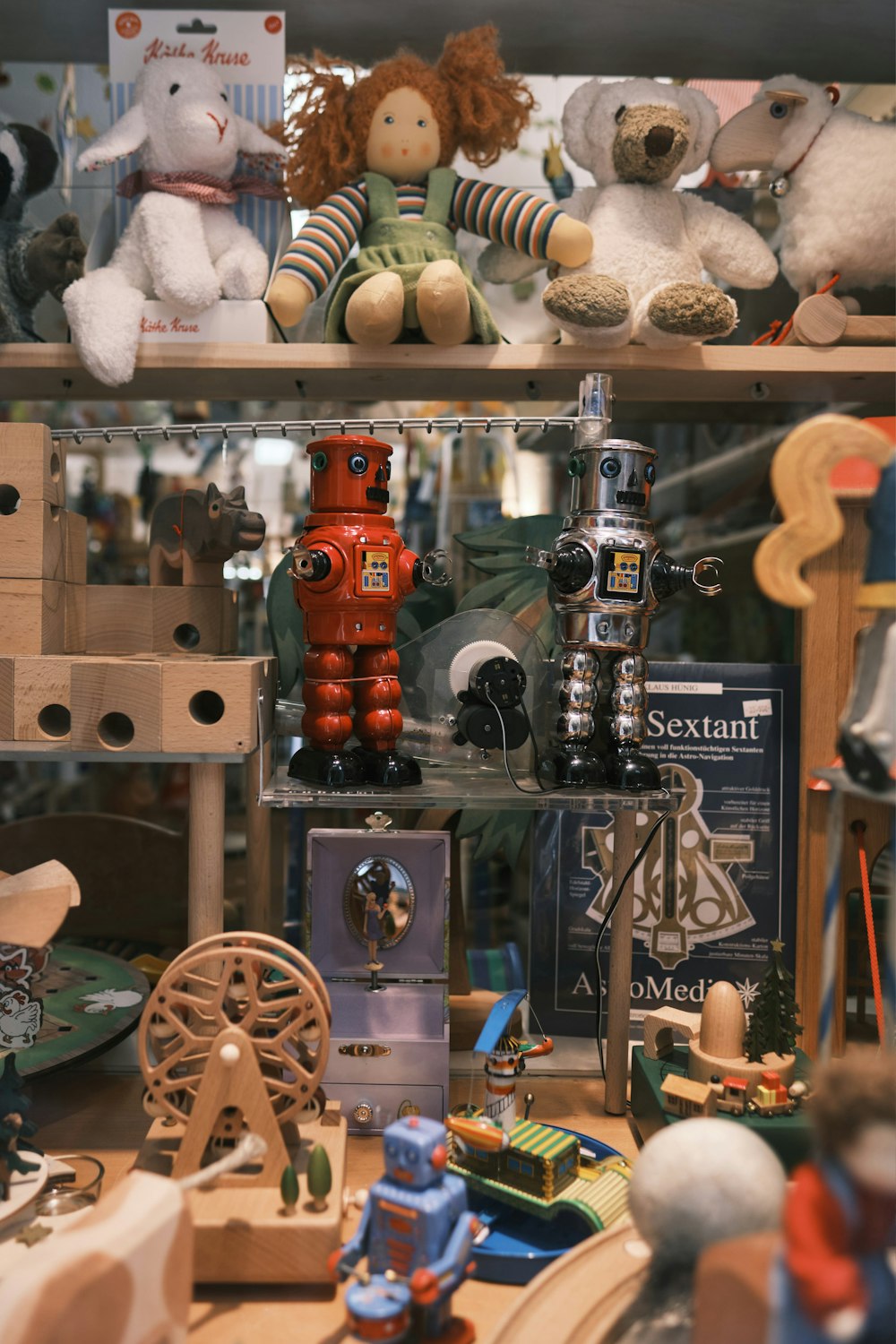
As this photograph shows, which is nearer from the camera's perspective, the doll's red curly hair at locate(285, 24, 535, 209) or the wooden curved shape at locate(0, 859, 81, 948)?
the wooden curved shape at locate(0, 859, 81, 948)

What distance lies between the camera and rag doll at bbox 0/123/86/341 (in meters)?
1.21

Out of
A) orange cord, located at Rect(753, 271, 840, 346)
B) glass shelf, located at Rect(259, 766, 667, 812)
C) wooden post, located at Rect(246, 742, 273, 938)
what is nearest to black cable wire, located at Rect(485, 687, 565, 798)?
glass shelf, located at Rect(259, 766, 667, 812)

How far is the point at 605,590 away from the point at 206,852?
0.46 meters

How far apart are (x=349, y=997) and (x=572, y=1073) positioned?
308 millimetres

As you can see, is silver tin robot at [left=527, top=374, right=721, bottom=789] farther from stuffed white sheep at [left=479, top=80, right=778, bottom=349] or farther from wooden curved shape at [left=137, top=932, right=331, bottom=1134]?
wooden curved shape at [left=137, top=932, right=331, bottom=1134]

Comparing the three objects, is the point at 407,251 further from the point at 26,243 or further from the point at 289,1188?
the point at 289,1188

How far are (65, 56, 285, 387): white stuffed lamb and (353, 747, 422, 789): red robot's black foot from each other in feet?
1.61

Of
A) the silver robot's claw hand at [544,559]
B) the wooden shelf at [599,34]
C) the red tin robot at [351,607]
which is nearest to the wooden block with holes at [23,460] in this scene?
the red tin robot at [351,607]

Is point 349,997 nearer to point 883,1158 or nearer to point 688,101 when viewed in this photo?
point 883,1158

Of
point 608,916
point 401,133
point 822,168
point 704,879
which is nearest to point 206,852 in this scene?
point 608,916

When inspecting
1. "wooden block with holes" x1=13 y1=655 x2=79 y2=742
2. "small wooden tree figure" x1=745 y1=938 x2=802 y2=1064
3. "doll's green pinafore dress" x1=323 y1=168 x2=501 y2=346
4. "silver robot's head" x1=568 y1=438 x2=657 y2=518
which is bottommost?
"small wooden tree figure" x1=745 y1=938 x2=802 y2=1064

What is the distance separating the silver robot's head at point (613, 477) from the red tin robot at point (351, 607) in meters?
0.16

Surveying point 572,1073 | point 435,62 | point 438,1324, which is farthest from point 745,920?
point 435,62

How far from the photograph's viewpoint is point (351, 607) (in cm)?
108
